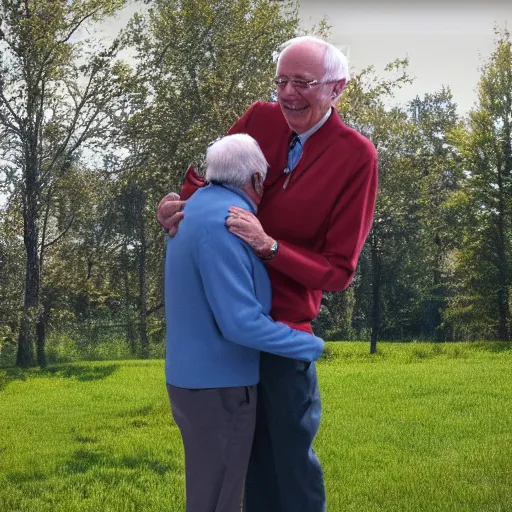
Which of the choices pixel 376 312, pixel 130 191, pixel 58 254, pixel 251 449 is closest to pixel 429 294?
pixel 376 312

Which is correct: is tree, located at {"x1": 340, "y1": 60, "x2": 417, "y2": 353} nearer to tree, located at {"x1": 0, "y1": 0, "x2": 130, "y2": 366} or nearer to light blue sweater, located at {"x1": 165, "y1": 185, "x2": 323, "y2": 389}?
tree, located at {"x1": 0, "y1": 0, "x2": 130, "y2": 366}

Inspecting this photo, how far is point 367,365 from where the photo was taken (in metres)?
12.3

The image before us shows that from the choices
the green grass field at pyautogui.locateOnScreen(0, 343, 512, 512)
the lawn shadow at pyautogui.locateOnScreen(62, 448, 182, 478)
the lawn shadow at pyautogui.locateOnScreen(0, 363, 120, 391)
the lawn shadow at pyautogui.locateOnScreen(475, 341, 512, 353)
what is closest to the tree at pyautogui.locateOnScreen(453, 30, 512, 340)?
the lawn shadow at pyautogui.locateOnScreen(475, 341, 512, 353)

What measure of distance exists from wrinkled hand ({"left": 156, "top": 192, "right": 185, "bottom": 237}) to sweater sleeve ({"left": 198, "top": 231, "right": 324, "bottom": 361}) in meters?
0.16

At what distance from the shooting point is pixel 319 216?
1829 millimetres

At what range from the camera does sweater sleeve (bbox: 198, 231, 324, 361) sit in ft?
5.51

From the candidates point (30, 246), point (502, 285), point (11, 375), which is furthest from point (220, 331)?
point (502, 285)

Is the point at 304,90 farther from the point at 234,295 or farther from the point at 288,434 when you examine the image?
the point at 288,434

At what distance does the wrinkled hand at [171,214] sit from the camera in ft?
6.00

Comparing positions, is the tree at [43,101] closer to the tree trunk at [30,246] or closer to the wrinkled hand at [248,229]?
the tree trunk at [30,246]

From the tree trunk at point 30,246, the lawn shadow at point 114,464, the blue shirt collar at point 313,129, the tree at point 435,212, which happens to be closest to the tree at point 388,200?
the tree at point 435,212

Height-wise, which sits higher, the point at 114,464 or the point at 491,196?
the point at 491,196

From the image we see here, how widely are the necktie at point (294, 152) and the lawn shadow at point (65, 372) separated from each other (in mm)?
9533

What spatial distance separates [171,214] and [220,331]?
1.10 feet
